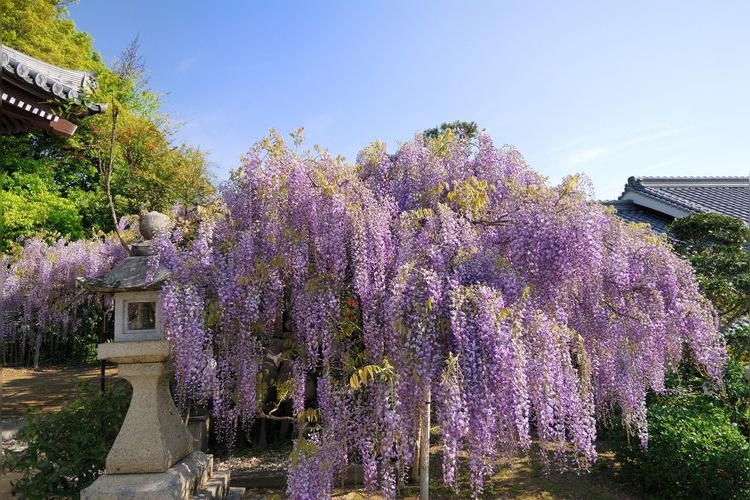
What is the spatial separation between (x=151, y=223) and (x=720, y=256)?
626 cm

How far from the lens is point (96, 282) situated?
12.4 ft

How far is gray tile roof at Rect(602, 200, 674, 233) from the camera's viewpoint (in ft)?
29.4

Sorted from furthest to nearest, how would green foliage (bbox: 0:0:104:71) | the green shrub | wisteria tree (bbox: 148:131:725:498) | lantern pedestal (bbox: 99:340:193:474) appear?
green foliage (bbox: 0:0:104:71), the green shrub, lantern pedestal (bbox: 99:340:193:474), wisteria tree (bbox: 148:131:725:498)

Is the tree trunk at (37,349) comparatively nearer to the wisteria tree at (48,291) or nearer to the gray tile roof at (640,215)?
the wisteria tree at (48,291)

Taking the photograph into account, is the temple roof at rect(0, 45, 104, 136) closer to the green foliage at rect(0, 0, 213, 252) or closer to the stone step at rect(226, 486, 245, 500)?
the stone step at rect(226, 486, 245, 500)

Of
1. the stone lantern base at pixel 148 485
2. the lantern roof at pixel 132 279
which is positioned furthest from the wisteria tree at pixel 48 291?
the stone lantern base at pixel 148 485

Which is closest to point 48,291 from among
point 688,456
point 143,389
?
point 143,389

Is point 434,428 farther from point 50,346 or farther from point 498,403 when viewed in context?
point 50,346

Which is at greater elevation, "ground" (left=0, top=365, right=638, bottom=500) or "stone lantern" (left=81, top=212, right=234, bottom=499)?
"stone lantern" (left=81, top=212, right=234, bottom=499)

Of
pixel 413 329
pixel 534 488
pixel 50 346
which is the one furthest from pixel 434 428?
pixel 50 346

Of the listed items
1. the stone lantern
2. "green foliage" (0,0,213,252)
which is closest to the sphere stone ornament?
the stone lantern

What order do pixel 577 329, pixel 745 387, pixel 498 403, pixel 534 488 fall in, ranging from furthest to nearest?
pixel 745 387
pixel 534 488
pixel 577 329
pixel 498 403

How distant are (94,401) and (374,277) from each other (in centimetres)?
284

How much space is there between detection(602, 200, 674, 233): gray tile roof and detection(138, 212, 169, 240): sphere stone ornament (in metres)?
7.81
